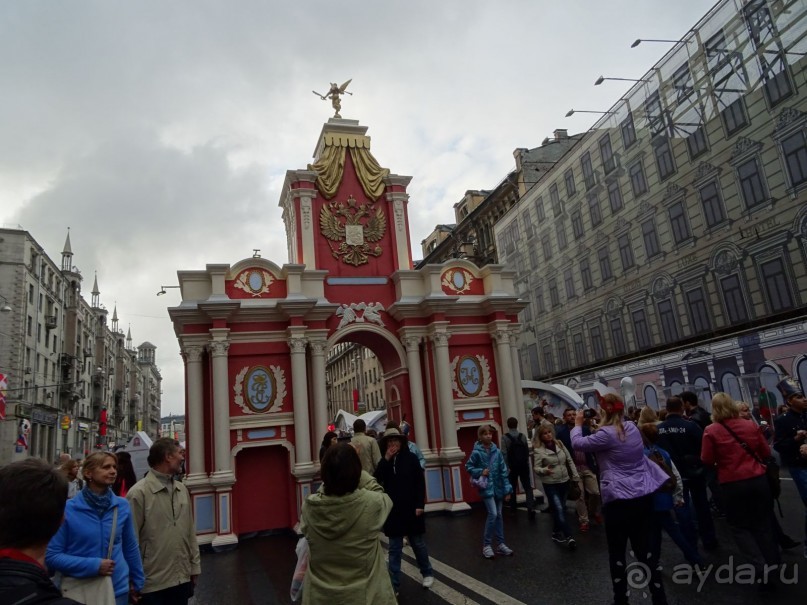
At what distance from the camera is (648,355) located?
2497 cm

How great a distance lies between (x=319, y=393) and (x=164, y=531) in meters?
8.98

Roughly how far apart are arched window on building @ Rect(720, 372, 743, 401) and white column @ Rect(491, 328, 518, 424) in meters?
10.1

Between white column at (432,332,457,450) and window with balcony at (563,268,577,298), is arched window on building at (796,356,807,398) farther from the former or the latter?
window with balcony at (563,268,577,298)

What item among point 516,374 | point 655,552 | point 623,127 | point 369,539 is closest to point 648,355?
point 623,127

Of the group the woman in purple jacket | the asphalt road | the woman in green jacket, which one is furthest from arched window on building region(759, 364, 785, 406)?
the woman in green jacket

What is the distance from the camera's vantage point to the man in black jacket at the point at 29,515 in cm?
188

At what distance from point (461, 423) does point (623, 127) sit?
18.2 m

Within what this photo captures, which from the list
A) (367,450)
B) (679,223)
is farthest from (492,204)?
(367,450)

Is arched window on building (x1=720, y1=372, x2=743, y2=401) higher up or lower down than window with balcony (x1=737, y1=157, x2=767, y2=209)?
lower down

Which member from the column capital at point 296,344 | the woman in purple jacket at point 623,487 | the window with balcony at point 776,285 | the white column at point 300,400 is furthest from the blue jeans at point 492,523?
the window with balcony at point 776,285

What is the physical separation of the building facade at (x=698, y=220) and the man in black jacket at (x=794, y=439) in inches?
521

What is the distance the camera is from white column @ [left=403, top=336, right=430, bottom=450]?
14227 mm

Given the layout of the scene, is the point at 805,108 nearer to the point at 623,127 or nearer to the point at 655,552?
the point at 623,127

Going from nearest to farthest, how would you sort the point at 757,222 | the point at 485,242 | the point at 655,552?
the point at 655,552
the point at 757,222
the point at 485,242
